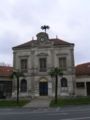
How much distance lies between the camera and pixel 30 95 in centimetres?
5962

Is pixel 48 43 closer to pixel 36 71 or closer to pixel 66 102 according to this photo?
pixel 36 71

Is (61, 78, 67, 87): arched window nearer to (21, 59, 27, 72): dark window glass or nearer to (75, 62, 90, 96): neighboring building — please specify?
(75, 62, 90, 96): neighboring building

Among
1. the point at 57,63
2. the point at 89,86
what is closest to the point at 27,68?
the point at 57,63

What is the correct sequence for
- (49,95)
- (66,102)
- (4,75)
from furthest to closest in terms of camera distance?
(4,75) < (49,95) < (66,102)

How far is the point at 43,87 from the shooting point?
5988cm

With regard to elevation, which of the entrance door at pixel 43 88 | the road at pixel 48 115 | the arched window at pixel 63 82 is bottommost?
the road at pixel 48 115

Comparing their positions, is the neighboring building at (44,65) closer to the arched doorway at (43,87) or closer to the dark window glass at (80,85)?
the arched doorway at (43,87)

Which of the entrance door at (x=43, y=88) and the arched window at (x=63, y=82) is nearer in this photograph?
the arched window at (x=63, y=82)

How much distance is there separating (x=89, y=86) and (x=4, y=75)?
16894mm

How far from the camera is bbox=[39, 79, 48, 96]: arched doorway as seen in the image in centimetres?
5959

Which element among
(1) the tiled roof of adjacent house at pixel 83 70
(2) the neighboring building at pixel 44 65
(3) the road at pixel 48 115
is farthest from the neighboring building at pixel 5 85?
(3) the road at pixel 48 115

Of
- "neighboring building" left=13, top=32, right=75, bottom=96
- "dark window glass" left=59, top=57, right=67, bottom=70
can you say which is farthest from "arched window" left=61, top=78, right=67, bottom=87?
"dark window glass" left=59, top=57, right=67, bottom=70

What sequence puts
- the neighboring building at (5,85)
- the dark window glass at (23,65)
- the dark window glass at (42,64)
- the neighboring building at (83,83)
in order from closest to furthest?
1. the dark window glass at (42,64)
2. the neighboring building at (83,83)
3. the dark window glass at (23,65)
4. the neighboring building at (5,85)

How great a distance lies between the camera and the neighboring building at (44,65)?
5909cm
